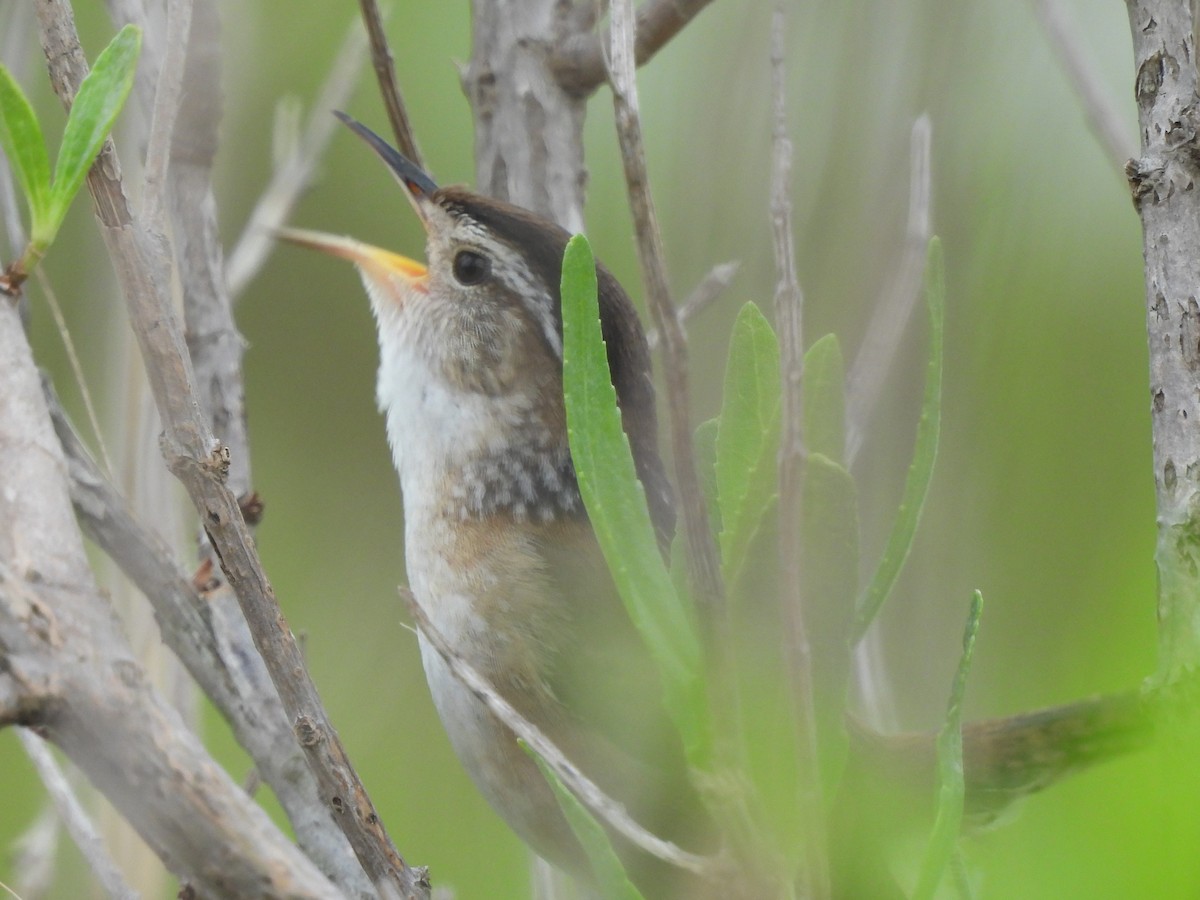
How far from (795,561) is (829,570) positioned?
7 cm

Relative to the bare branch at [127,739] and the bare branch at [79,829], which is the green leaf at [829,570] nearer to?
the bare branch at [127,739]

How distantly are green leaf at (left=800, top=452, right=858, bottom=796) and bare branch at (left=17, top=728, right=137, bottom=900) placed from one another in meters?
0.95

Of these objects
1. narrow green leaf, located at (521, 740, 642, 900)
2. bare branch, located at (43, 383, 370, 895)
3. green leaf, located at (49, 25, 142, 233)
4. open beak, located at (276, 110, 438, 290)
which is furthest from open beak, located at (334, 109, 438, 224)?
narrow green leaf, located at (521, 740, 642, 900)

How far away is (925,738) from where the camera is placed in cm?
176

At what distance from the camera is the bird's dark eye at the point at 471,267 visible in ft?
8.48

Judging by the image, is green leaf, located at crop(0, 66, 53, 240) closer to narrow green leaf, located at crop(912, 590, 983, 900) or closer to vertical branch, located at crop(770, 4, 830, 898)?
vertical branch, located at crop(770, 4, 830, 898)

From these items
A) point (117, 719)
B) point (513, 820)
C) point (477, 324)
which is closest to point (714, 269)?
point (477, 324)

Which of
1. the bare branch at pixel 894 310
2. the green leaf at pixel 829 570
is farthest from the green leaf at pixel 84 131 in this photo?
the bare branch at pixel 894 310

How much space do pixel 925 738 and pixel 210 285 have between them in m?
1.27

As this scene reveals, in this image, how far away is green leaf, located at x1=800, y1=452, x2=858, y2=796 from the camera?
88 cm

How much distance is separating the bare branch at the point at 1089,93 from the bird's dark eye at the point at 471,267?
4.01 feet

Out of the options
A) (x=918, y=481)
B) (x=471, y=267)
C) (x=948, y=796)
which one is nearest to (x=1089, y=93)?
(x=918, y=481)

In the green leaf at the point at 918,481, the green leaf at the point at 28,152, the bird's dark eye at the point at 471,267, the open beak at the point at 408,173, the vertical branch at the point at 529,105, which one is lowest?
the green leaf at the point at 918,481

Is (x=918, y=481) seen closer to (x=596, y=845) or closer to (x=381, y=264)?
(x=596, y=845)
